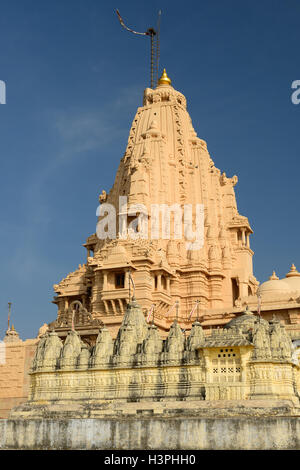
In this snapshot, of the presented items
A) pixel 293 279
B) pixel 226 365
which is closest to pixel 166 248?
pixel 293 279

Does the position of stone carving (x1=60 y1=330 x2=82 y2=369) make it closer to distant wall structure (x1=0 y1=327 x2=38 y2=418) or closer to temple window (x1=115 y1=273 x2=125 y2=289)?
temple window (x1=115 y1=273 x2=125 y2=289)

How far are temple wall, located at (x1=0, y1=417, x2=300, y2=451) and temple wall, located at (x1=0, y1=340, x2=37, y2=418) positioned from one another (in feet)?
67.3

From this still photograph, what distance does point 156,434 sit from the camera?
79.0 ft

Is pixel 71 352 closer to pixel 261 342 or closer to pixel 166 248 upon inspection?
pixel 261 342

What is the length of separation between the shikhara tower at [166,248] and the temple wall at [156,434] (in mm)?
19233

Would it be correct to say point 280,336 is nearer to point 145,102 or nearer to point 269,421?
point 269,421

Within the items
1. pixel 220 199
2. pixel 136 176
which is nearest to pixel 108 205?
pixel 136 176

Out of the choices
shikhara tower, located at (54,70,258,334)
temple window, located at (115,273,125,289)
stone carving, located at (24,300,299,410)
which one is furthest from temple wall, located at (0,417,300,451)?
temple window, located at (115,273,125,289)

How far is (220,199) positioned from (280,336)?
2851 cm

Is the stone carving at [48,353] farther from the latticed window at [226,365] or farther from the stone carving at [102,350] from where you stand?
the latticed window at [226,365]

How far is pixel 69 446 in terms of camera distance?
25062 millimetres

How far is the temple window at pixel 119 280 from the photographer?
47812 millimetres

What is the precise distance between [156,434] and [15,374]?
2561 cm

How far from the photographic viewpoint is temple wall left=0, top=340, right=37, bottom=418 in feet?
154
